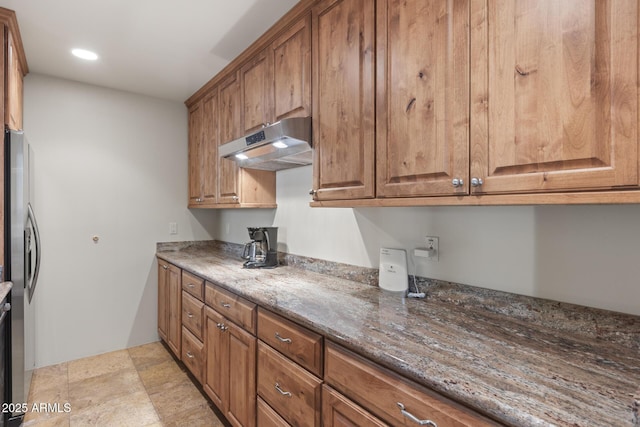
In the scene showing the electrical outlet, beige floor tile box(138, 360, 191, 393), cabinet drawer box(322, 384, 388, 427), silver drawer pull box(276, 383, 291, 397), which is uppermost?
the electrical outlet

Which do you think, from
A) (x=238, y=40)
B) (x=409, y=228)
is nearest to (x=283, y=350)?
(x=409, y=228)

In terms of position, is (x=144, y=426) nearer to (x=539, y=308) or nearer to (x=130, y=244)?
(x=130, y=244)

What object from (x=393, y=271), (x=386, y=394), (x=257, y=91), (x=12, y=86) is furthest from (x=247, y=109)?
(x=386, y=394)

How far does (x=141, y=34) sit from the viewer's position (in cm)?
211

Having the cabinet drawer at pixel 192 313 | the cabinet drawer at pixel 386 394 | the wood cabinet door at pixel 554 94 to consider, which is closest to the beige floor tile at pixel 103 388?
the cabinet drawer at pixel 192 313

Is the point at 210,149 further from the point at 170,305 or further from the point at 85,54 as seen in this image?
the point at 170,305

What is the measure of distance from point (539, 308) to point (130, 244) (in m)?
3.35

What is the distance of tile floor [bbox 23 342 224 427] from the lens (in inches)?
81.0

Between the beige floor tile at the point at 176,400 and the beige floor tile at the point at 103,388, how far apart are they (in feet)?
0.66

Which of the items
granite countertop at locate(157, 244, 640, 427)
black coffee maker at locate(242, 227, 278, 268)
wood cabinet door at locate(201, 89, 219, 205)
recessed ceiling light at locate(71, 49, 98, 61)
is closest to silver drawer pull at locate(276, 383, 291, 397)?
granite countertop at locate(157, 244, 640, 427)

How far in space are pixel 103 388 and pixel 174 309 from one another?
711mm

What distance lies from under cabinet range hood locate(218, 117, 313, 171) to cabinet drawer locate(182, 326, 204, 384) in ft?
4.41

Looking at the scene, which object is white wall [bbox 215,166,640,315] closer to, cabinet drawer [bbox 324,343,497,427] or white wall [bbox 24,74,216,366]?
cabinet drawer [bbox 324,343,497,427]

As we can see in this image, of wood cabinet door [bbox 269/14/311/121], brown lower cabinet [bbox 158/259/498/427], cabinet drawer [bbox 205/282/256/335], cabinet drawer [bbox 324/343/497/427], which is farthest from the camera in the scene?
wood cabinet door [bbox 269/14/311/121]
